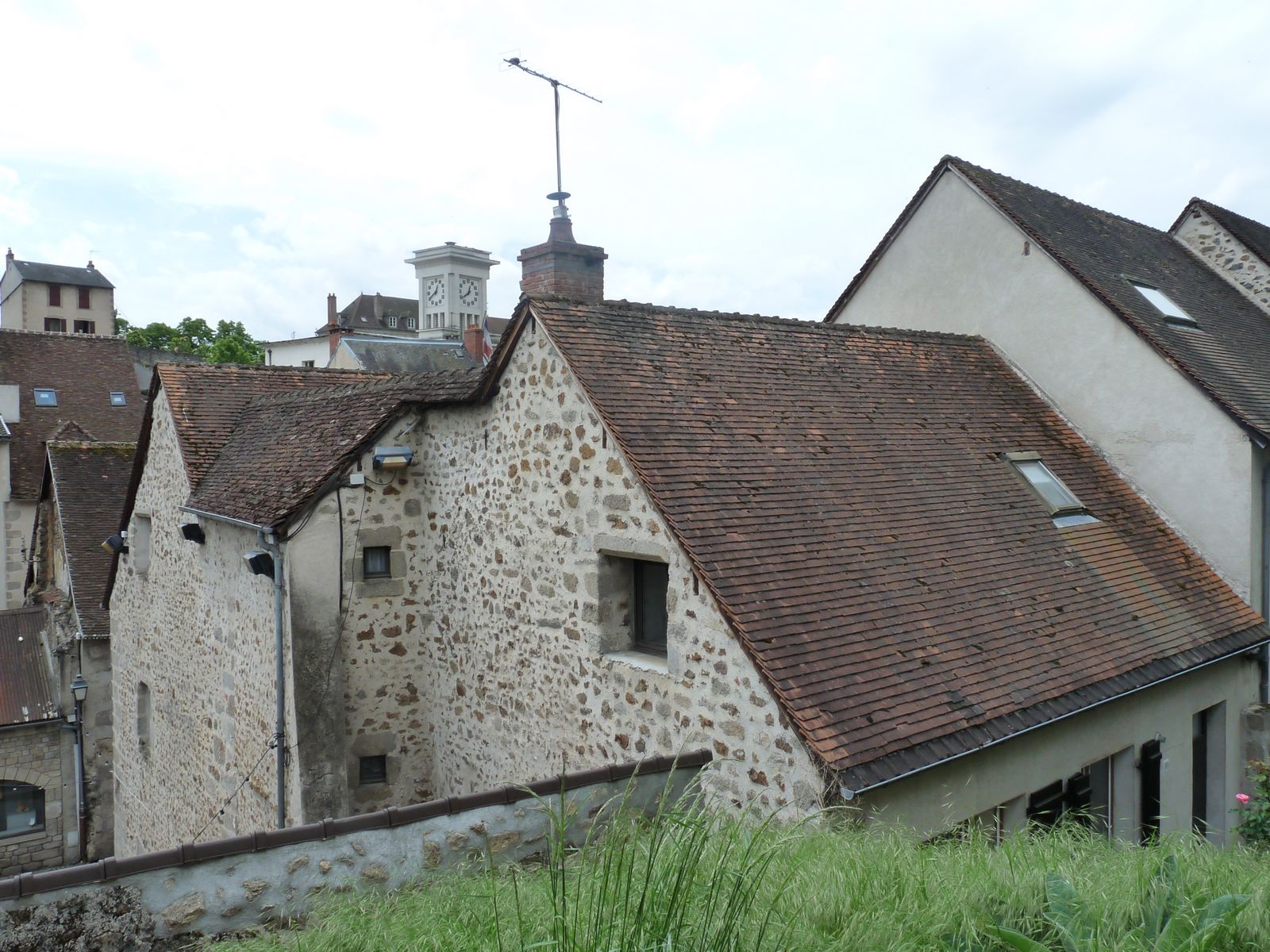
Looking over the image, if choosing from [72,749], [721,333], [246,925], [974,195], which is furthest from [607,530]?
[72,749]

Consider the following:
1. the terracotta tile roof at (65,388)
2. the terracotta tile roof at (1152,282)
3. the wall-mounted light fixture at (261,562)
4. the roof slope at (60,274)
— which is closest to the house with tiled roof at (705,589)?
the wall-mounted light fixture at (261,562)

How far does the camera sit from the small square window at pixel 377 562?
923 cm

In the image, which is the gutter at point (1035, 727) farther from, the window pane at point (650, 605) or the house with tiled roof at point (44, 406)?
the house with tiled roof at point (44, 406)

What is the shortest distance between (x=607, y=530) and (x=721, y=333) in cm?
296

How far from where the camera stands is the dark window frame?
742 centimetres

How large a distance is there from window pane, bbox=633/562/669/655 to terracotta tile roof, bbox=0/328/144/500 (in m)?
23.6

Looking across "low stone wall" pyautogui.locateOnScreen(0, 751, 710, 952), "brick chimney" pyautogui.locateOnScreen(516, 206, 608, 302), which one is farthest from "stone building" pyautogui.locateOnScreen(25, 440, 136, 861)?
"low stone wall" pyautogui.locateOnScreen(0, 751, 710, 952)

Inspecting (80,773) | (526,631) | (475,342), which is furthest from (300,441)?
(475,342)

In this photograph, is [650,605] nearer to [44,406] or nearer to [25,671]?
[25,671]

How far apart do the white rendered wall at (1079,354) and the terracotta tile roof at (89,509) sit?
1458 centimetres

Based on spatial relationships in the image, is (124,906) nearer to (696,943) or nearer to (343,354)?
(696,943)

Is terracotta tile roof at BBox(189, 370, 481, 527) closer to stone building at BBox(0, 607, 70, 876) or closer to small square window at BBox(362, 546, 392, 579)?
small square window at BBox(362, 546, 392, 579)

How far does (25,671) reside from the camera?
61.2ft

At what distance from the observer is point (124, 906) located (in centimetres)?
430
